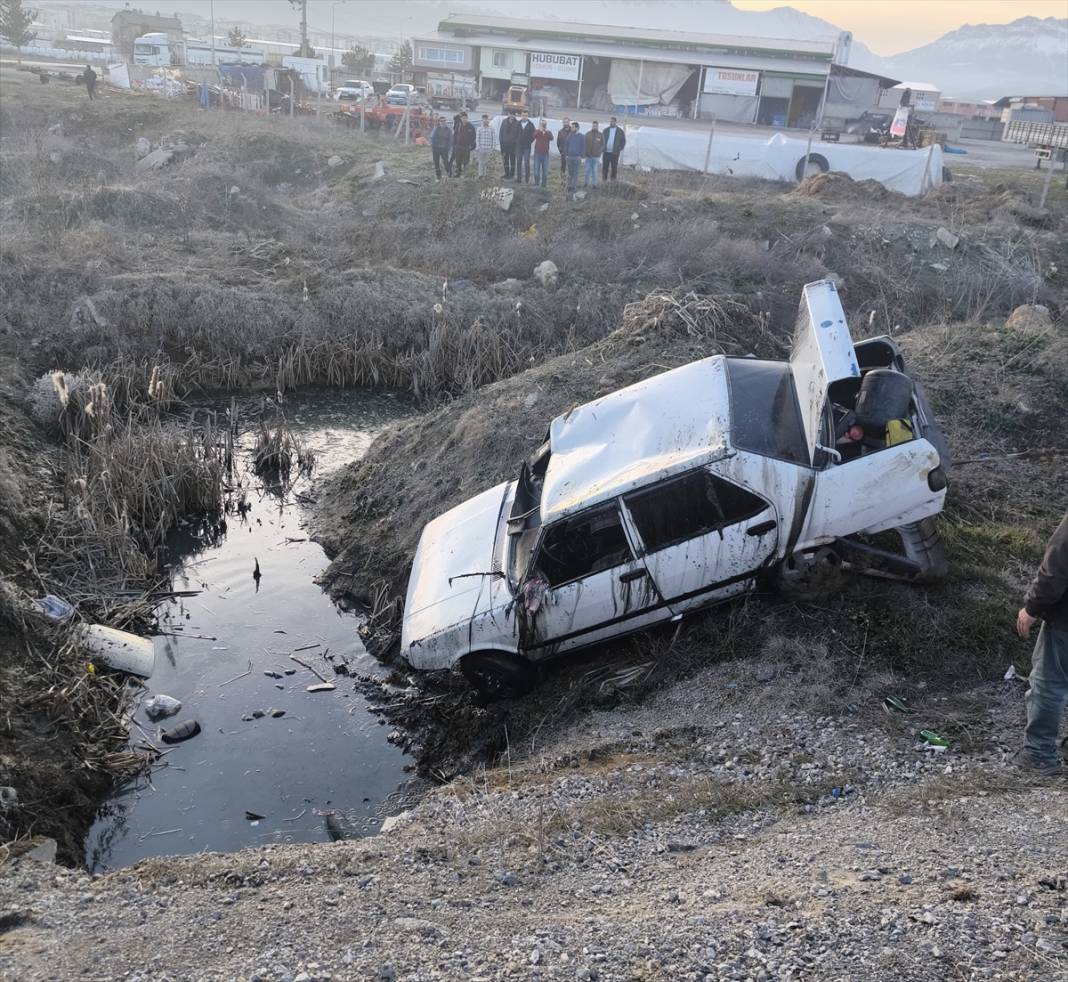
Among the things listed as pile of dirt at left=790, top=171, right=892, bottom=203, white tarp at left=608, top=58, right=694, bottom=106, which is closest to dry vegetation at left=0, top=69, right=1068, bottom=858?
pile of dirt at left=790, top=171, right=892, bottom=203

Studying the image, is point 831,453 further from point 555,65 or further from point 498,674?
point 555,65

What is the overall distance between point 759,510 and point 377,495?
5.62 metres

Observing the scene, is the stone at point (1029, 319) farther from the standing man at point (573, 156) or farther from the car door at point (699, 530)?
the standing man at point (573, 156)

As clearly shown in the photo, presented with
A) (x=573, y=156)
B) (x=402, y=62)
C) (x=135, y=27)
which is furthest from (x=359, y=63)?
(x=573, y=156)

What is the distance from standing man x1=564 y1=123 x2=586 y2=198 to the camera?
849 inches

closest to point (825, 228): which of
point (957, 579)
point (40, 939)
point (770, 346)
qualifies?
point (770, 346)

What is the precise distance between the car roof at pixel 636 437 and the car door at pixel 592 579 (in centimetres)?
16

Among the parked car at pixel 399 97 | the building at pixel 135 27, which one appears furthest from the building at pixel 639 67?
the building at pixel 135 27

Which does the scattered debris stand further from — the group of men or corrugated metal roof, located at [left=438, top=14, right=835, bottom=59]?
corrugated metal roof, located at [left=438, top=14, right=835, bottom=59]

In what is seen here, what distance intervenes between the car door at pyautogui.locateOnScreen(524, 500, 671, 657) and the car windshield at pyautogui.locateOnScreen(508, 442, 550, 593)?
0.71 ft

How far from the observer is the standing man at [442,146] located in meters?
22.9

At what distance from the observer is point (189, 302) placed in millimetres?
15164

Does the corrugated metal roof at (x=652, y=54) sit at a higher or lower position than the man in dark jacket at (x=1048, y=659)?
higher

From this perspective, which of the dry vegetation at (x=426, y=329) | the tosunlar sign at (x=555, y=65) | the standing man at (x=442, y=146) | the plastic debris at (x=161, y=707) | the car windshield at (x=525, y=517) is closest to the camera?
the car windshield at (x=525, y=517)
